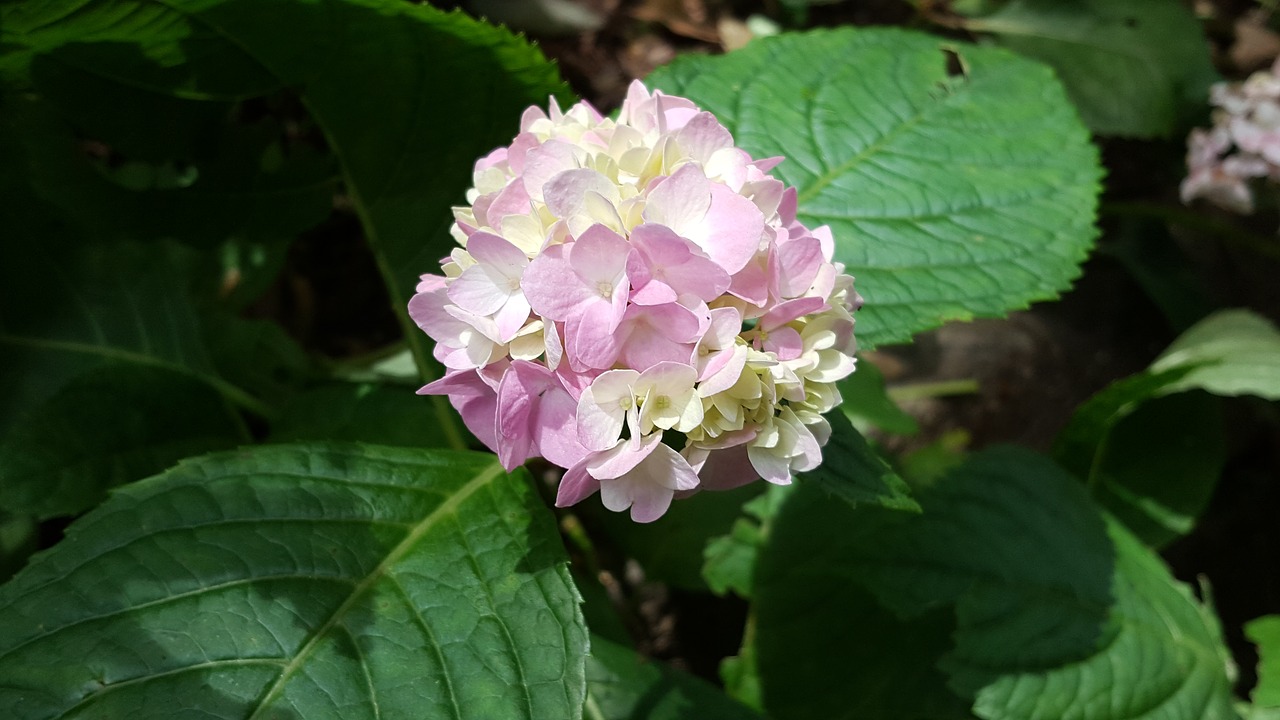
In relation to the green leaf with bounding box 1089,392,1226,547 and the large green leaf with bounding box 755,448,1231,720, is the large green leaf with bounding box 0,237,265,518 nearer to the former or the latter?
Answer: the large green leaf with bounding box 755,448,1231,720

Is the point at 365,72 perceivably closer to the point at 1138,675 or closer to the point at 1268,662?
the point at 1138,675

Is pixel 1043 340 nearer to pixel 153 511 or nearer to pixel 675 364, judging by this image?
pixel 675 364

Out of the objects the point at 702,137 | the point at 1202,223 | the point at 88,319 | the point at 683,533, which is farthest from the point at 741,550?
the point at 1202,223

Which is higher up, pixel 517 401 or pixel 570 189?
pixel 570 189

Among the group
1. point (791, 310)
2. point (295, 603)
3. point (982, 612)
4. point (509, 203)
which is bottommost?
point (982, 612)

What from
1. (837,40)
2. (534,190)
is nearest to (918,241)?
(837,40)
